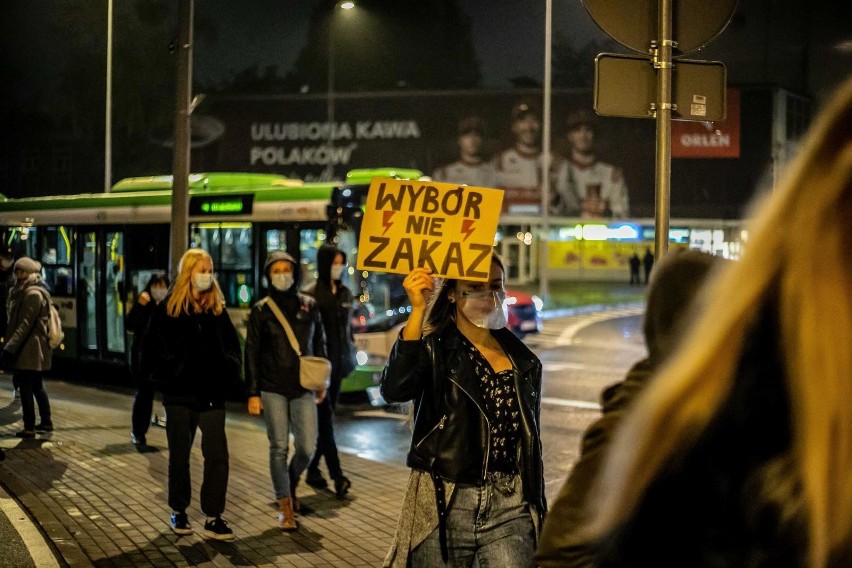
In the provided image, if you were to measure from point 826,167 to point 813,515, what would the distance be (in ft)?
1.35

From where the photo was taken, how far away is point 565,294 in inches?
2087

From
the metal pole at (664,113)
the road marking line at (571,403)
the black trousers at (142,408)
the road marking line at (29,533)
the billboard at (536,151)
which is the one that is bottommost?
the road marking line at (571,403)

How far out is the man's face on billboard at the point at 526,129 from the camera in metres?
52.2

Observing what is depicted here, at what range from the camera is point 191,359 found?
741cm

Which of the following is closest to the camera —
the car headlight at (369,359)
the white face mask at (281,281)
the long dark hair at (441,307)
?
the long dark hair at (441,307)

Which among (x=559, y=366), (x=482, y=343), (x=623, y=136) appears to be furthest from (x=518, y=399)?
(x=623, y=136)

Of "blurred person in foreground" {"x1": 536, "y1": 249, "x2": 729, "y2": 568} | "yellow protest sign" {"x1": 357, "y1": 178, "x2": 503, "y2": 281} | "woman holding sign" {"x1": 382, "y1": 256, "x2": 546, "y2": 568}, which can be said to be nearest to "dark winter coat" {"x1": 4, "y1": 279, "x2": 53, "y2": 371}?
"yellow protest sign" {"x1": 357, "y1": 178, "x2": 503, "y2": 281}

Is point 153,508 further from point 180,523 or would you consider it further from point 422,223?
point 422,223

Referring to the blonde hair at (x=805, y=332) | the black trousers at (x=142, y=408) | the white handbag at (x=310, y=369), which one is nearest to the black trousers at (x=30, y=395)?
the black trousers at (x=142, y=408)

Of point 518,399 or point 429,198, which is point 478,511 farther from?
point 429,198

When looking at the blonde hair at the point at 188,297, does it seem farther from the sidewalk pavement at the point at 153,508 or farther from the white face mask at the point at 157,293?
the white face mask at the point at 157,293

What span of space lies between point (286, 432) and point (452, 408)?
3.59 metres

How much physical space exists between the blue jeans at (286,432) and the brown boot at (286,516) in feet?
0.13

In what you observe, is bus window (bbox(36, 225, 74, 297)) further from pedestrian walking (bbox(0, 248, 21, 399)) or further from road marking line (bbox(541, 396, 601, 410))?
road marking line (bbox(541, 396, 601, 410))
